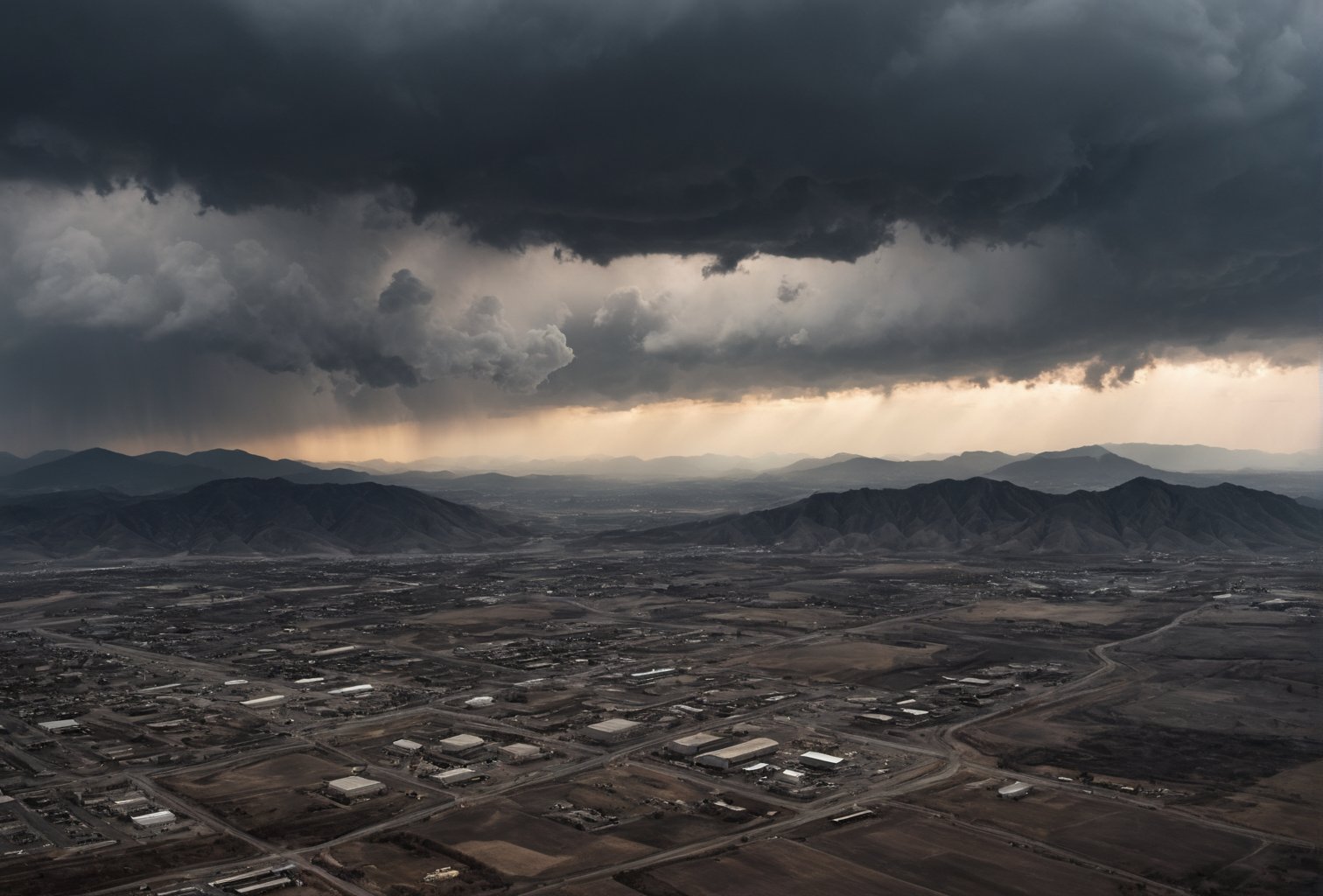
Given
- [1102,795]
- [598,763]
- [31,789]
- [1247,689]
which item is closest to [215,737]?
[31,789]

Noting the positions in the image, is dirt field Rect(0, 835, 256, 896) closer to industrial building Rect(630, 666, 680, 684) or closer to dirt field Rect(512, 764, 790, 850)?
dirt field Rect(512, 764, 790, 850)

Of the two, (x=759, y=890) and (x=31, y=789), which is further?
(x=31, y=789)

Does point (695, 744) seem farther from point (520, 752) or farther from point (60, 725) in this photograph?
point (60, 725)

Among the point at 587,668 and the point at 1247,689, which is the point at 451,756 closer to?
the point at 587,668

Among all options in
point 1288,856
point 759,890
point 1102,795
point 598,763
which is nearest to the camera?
point 759,890

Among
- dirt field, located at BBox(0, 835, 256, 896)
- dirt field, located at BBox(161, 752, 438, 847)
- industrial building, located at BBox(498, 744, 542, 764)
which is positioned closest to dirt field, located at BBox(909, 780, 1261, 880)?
industrial building, located at BBox(498, 744, 542, 764)

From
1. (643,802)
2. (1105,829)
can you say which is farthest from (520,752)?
(1105,829)
